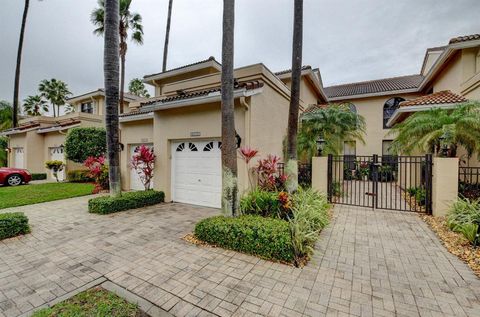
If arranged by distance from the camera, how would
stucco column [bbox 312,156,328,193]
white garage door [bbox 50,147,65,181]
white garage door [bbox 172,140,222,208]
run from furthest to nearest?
white garage door [bbox 50,147,65,181]
stucco column [bbox 312,156,328,193]
white garage door [bbox 172,140,222,208]

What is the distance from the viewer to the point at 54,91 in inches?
1177

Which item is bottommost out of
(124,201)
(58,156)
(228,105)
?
(124,201)

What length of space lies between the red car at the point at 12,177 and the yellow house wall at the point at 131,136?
303 inches

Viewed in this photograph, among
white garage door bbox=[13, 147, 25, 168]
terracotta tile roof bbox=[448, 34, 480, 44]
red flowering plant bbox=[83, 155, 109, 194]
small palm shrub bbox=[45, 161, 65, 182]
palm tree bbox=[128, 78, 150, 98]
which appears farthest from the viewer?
palm tree bbox=[128, 78, 150, 98]

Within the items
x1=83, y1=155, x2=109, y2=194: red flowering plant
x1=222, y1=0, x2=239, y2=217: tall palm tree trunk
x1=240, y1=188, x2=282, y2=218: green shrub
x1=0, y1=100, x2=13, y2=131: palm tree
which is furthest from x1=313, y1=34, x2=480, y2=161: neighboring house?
x1=0, y1=100, x2=13, y2=131: palm tree

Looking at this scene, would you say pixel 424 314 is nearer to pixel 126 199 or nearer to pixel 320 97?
pixel 126 199

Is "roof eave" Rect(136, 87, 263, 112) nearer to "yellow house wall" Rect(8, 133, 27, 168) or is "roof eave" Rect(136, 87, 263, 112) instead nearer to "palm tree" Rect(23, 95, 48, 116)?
"yellow house wall" Rect(8, 133, 27, 168)

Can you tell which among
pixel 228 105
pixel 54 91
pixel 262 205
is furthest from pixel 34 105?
pixel 262 205

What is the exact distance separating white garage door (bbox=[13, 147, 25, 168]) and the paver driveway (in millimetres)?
18462

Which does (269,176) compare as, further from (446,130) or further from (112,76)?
(112,76)

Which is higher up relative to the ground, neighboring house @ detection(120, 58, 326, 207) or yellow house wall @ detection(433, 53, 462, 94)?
yellow house wall @ detection(433, 53, 462, 94)

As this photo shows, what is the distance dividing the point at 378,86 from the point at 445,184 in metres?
15.4

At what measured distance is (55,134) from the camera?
1711 centimetres

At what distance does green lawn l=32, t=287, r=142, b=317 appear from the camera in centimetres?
263
